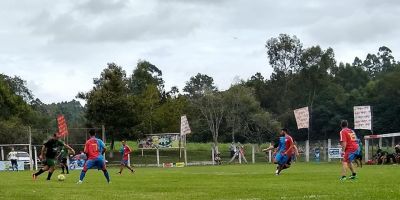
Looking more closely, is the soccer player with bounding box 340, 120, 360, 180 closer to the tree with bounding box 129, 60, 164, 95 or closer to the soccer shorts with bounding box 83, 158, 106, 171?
the soccer shorts with bounding box 83, 158, 106, 171

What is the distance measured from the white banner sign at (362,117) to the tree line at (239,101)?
28.0 meters

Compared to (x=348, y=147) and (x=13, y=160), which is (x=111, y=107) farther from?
(x=348, y=147)

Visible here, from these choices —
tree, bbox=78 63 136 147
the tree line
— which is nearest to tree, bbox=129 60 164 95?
the tree line

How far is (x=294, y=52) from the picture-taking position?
10188cm

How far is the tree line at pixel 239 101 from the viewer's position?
69.6 m

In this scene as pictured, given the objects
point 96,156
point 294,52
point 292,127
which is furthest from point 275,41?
point 96,156

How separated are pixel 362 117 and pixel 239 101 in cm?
3876

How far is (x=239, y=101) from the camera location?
285 feet

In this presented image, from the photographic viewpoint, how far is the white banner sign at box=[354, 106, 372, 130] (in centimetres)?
4838

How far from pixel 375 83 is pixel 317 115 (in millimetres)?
12239

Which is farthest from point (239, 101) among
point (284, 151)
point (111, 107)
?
point (284, 151)

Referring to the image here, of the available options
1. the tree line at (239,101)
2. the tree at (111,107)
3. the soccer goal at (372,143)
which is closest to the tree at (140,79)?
the tree line at (239,101)

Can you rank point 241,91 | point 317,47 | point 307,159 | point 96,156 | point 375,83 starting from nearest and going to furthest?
1. point 96,156
2. point 307,159
3. point 241,91
4. point 317,47
5. point 375,83

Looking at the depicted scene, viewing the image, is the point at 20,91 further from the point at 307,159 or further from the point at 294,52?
the point at 307,159
